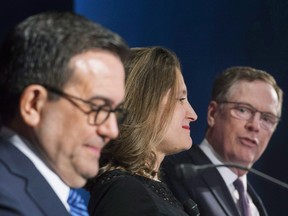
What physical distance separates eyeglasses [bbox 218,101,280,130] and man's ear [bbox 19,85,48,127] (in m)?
1.32

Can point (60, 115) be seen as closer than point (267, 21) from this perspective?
Yes

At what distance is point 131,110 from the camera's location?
5.50 ft

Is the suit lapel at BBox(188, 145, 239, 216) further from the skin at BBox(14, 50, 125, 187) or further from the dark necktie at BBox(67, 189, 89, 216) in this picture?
the skin at BBox(14, 50, 125, 187)

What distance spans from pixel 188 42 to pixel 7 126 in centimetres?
139

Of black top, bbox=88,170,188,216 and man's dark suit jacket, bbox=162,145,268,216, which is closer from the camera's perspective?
black top, bbox=88,170,188,216

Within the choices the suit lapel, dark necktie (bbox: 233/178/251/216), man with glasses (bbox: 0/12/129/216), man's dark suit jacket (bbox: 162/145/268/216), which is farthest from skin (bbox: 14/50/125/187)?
dark necktie (bbox: 233/178/251/216)

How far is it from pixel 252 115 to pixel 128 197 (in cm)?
97

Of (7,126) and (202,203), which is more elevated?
(7,126)

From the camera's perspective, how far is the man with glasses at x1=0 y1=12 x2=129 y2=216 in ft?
3.84

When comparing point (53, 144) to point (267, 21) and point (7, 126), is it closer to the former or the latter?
point (7, 126)

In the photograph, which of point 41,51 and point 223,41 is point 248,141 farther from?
point 41,51

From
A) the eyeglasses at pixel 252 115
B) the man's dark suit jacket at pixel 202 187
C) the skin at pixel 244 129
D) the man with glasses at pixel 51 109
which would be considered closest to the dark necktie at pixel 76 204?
the man's dark suit jacket at pixel 202 187

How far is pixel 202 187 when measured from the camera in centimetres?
215

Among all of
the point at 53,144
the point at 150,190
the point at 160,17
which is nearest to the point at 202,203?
the point at 150,190
